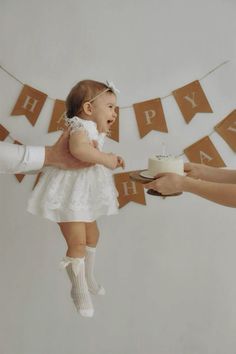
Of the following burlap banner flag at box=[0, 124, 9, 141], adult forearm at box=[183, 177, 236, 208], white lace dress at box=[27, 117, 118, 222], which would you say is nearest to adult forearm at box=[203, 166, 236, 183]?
adult forearm at box=[183, 177, 236, 208]

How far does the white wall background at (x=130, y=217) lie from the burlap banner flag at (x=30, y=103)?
0.04 meters

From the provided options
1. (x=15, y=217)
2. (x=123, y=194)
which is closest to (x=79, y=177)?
(x=123, y=194)

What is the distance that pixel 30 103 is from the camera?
1.91 m

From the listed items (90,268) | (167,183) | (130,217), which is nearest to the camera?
(167,183)

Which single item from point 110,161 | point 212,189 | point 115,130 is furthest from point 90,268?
point 115,130

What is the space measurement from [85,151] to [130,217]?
72 centimetres

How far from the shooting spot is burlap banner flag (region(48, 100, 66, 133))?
1918 millimetres

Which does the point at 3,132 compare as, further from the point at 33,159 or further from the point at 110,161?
the point at 110,161

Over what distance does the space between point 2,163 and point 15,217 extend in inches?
22.6

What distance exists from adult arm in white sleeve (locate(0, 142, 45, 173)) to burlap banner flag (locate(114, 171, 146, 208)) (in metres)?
0.51

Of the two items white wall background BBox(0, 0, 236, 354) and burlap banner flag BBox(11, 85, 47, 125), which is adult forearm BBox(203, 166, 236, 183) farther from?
burlap banner flag BBox(11, 85, 47, 125)

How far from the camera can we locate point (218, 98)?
193cm

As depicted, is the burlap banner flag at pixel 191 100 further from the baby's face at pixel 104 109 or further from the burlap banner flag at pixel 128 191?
the baby's face at pixel 104 109

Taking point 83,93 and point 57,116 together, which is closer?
point 83,93
